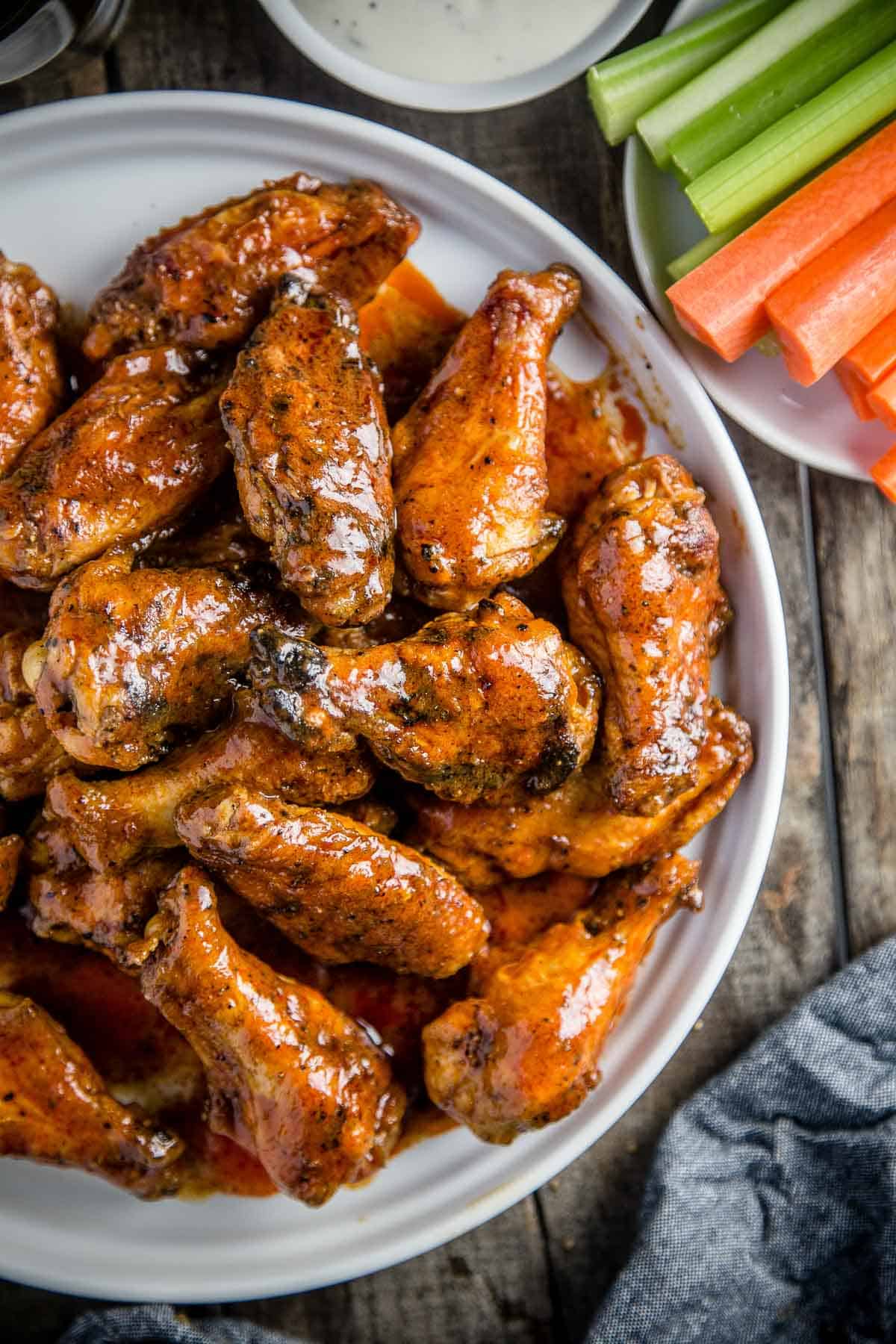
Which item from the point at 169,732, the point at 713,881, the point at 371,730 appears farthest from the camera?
the point at 713,881

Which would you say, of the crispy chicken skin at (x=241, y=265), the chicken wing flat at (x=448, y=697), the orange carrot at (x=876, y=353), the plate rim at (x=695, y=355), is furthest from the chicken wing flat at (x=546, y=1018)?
the crispy chicken skin at (x=241, y=265)

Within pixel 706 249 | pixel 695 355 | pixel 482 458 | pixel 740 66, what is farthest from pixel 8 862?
pixel 740 66

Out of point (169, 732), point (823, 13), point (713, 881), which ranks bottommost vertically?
point (713, 881)

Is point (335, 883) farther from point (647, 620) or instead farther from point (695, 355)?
point (695, 355)

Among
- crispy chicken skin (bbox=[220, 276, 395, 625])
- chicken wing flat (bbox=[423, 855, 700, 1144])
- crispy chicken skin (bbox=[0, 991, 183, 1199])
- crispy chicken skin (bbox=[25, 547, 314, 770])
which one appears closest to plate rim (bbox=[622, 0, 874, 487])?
crispy chicken skin (bbox=[220, 276, 395, 625])

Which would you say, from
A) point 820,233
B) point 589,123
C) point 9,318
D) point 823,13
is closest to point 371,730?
point 9,318

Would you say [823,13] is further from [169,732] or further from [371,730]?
[169,732]
